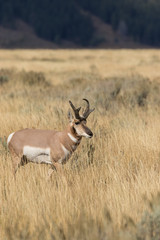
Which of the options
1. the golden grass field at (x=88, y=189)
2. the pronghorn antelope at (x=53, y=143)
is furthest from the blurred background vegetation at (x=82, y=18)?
the pronghorn antelope at (x=53, y=143)

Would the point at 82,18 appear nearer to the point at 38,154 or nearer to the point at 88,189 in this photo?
the point at 38,154

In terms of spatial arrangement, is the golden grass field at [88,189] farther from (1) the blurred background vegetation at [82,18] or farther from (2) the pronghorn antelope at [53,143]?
(1) the blurred background vegetation at [82,18]

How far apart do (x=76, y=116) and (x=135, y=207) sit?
136 cm

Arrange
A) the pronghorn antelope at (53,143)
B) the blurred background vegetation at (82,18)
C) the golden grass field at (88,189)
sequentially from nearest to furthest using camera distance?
the golden grass field at (88,189) → the pronghorn antelope at (53,143) → the blurred background vegetation at (82,18)

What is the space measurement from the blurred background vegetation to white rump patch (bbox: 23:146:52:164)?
3797 inches

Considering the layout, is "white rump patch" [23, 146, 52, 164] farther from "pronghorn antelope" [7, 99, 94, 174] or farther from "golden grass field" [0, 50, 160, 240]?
"golden grass field" [0, 50, 160, 240]

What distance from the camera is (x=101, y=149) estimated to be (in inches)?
253

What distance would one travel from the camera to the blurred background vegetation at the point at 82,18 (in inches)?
4033

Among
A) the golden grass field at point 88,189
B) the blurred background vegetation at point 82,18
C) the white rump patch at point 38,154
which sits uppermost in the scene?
the blurred background vegetation at point 82,18

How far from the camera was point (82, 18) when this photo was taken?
106 m

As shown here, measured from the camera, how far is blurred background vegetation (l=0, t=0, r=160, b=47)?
10244 centimetres

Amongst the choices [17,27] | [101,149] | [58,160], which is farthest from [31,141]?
[17,27]

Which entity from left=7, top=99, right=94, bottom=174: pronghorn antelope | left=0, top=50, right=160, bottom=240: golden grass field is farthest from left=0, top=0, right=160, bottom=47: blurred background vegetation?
left=7, top=99, right=94, bottom=174: pronghorn antelope

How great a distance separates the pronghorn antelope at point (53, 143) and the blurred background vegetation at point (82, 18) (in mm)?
96359
